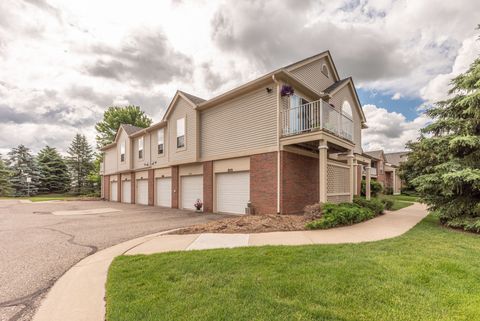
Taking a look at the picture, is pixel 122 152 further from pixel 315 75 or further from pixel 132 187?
pixel 315 75

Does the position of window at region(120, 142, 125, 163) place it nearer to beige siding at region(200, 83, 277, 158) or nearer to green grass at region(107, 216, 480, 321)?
beige siding at region(200, 83, 277, 158)

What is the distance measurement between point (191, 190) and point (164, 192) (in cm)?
347

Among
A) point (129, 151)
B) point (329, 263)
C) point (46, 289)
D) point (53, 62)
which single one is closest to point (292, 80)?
point (329, 263)

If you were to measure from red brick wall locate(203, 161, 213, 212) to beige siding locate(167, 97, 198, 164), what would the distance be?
1015 mm

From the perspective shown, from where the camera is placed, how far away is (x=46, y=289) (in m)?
3.65

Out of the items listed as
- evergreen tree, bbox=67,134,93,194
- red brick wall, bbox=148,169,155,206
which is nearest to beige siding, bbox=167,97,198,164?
red brick wall, bbox=148,169,155,206

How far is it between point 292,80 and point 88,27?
387 inches

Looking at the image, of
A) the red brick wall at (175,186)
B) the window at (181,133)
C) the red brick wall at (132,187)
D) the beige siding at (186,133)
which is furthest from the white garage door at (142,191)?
the window at (181,133)

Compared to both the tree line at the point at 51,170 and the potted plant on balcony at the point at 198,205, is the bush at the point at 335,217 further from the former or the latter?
the tree line at the point at 51,170

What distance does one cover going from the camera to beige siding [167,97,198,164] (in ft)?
44.3

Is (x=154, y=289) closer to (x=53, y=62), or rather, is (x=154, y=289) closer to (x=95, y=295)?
(x=95, y=295)

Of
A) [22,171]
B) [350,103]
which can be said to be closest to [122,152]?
[350,103]

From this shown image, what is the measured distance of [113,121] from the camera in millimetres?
38812

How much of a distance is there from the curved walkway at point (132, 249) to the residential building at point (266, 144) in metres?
2.62
